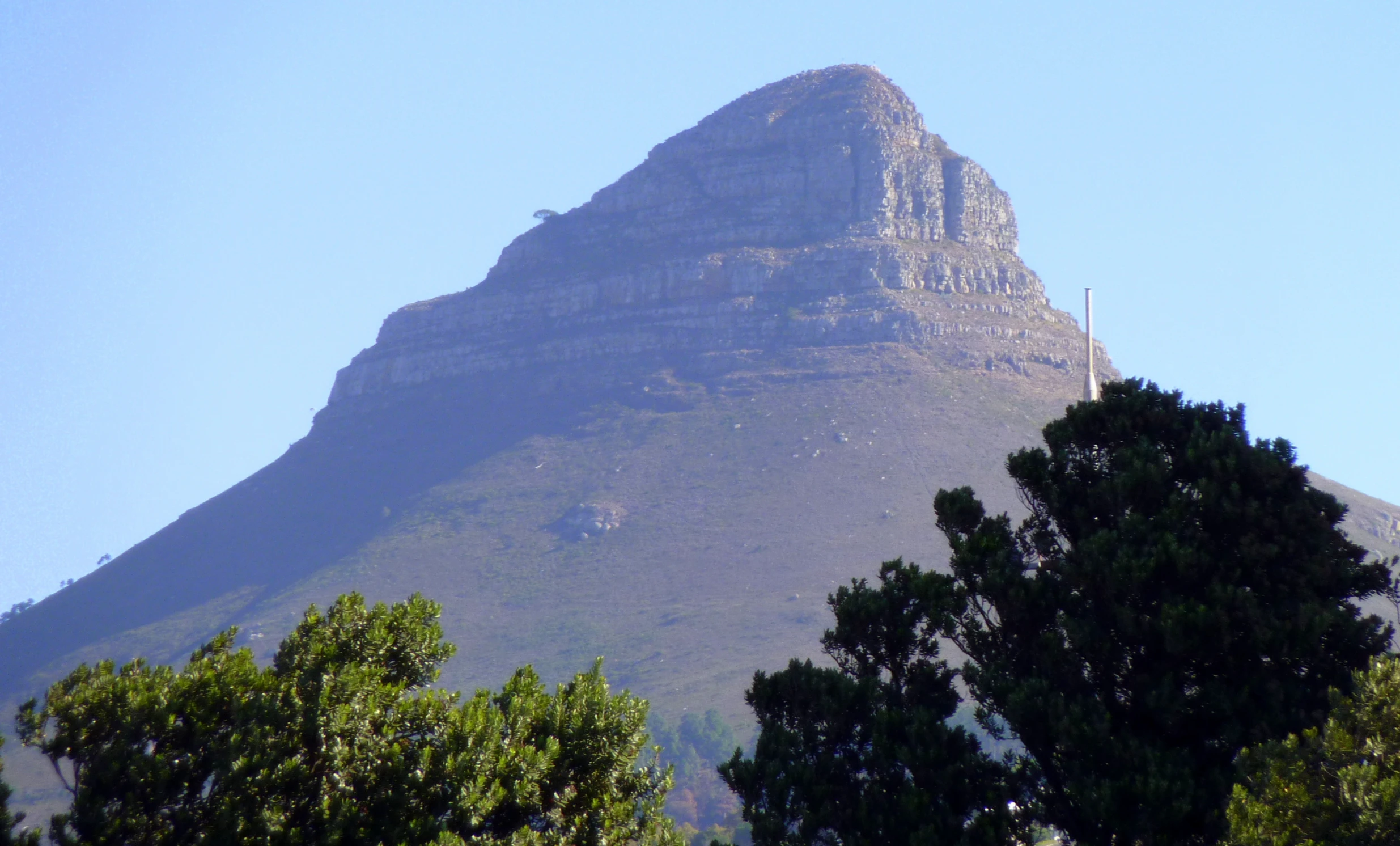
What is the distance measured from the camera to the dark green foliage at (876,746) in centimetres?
1566

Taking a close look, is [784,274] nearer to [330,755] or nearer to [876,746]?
[876,746]

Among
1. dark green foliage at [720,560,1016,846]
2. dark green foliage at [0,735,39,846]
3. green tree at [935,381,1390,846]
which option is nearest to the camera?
dark green foliage at [0,735,39,846]

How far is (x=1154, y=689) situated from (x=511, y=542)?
126812 millimetres

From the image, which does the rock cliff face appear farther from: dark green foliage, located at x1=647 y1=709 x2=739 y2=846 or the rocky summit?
dark green foliage, located at x1=647 y1=709 x2=739 y2=846

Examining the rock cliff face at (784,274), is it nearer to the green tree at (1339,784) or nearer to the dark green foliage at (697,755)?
the dark green foliage at (697,755)

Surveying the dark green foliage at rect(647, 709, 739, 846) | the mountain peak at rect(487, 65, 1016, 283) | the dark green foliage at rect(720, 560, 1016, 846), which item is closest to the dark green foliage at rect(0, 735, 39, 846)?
the dark green foliage at rect(720, 560, 1016, 846)

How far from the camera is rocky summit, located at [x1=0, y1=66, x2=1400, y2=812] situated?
124m

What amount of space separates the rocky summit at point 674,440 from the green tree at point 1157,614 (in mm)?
88349

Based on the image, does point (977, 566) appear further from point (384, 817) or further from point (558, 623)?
point (558, 623)

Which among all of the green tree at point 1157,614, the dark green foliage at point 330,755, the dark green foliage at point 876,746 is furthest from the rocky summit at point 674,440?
the dark green foliage at point 330,755

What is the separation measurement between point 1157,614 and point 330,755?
30.8 feet

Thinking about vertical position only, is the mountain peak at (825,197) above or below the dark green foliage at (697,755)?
above

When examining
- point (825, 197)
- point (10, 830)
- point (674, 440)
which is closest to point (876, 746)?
point (10, 830)

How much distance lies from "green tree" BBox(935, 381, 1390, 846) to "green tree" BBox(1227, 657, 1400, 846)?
238 centimetres
